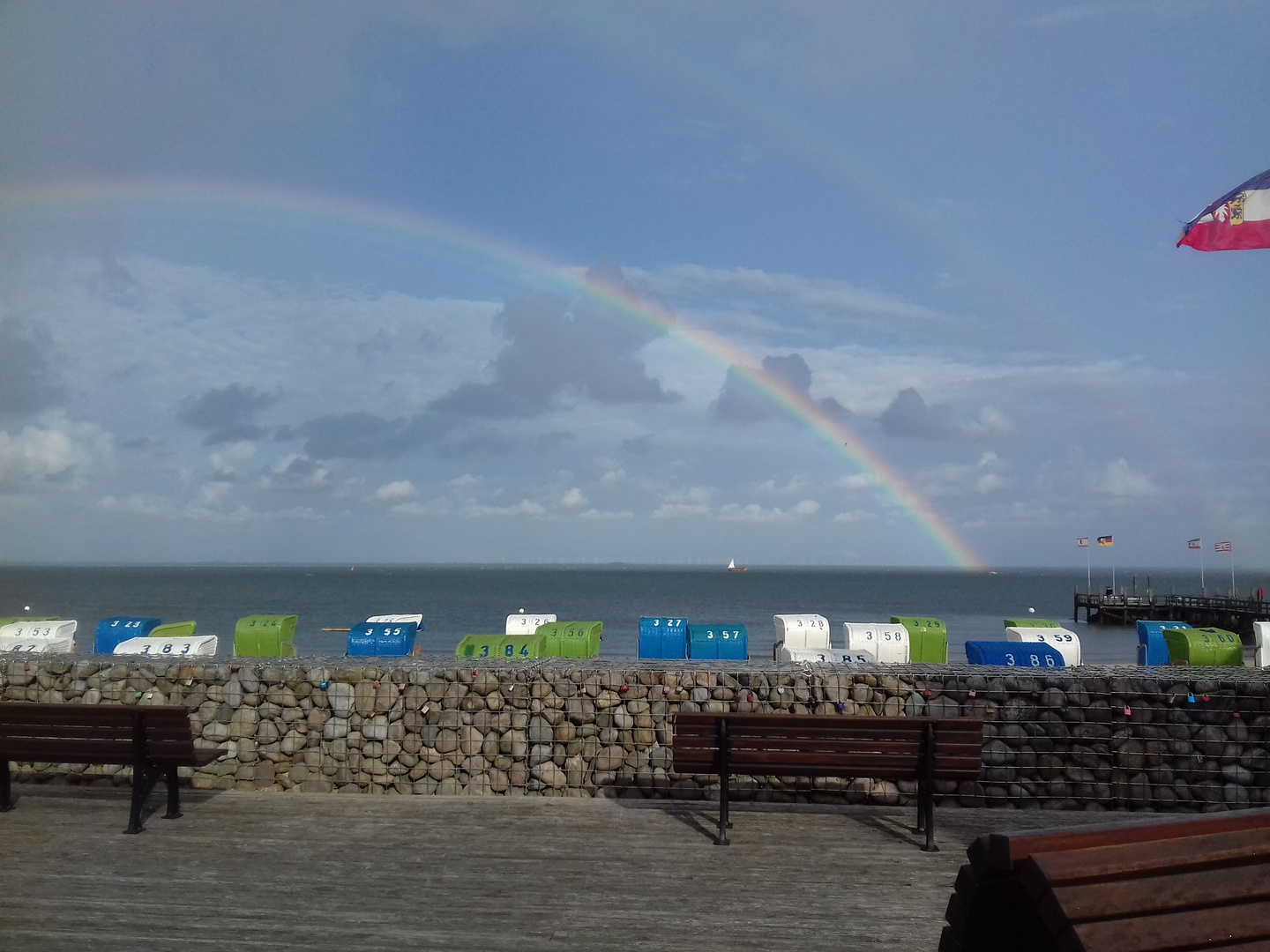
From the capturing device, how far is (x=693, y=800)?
7.58 meters

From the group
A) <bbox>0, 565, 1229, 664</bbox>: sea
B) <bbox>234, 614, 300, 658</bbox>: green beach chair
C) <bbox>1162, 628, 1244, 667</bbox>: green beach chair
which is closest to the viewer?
<bbox>234, 614, 300, 658</bbox>: green beach chair

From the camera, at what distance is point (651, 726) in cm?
771

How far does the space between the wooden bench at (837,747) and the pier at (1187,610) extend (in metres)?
55.7

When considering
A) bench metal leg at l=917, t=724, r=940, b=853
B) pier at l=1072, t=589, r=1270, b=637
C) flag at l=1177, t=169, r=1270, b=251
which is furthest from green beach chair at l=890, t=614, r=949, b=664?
pier at l=1072, t=589, r=1270, b=637

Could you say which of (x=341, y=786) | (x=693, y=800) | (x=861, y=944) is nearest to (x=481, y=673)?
(x=341, y=786)

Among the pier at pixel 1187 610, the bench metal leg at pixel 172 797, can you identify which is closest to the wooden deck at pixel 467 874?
the bench metal leg at pixel 172 797

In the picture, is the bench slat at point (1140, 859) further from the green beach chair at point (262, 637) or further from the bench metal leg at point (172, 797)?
the green beach chair at point (262, 637)

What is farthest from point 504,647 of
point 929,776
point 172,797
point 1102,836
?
point 1102,836

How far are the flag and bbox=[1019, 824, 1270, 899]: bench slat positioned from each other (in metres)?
11.8

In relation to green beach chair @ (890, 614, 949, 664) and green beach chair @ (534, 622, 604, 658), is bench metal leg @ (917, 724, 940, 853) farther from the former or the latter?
green beach chair @ (890, 614, 949, 664)

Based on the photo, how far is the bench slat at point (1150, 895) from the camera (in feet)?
7.44

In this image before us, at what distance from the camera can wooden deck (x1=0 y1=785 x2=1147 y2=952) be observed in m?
4.82

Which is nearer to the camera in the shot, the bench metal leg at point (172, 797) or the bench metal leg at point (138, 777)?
the bench metal leg at point (138, 777)

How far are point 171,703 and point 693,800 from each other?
172 inches
